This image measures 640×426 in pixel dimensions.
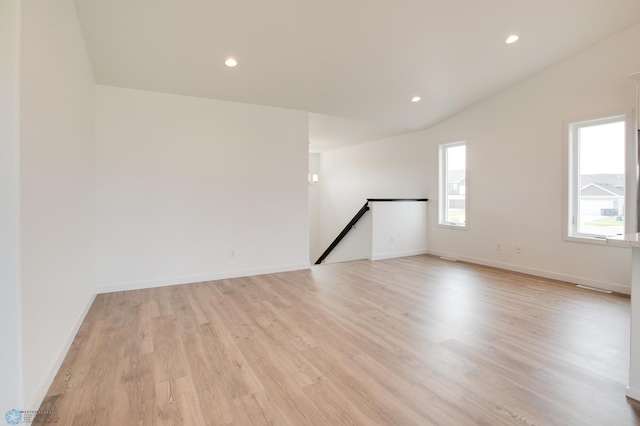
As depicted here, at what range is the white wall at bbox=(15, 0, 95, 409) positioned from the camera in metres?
1.71

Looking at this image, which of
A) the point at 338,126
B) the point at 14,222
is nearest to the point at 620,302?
the point at 338,126

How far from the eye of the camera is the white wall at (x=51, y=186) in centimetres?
171

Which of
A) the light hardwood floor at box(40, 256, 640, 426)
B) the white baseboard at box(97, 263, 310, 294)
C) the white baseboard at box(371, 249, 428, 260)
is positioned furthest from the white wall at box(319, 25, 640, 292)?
the white baseboard at box(97, 263, 310, 294)

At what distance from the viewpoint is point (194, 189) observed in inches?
169

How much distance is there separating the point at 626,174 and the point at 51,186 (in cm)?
583

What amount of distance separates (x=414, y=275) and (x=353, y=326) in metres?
2.15

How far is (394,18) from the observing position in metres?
3.20

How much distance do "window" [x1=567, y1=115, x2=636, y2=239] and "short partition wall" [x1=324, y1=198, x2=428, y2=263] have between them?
8.24ft

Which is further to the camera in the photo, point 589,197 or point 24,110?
point 589,197

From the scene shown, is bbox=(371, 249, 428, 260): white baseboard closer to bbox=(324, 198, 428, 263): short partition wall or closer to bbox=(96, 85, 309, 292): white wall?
bbox=(324, 198, 428, 263): short partition wall

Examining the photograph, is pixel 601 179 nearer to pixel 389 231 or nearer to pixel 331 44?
pixel 389 231

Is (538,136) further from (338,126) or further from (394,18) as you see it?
(338,126)

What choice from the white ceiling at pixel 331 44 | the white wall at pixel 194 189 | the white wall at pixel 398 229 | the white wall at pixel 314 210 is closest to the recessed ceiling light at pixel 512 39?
the white ceiling at pixel 331 44

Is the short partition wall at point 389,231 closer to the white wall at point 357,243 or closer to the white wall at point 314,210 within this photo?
the white wall at point 357,243
